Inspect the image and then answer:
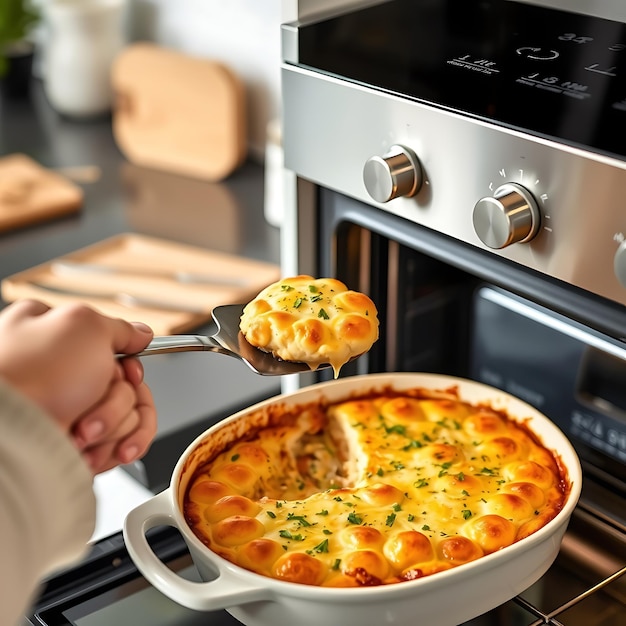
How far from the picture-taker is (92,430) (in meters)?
0.67

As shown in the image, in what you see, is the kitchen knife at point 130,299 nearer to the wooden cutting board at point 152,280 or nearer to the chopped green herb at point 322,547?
the wooden cutting board at point 152,280

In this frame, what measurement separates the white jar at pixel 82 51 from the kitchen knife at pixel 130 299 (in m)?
0.70

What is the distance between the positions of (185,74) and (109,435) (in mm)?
1171

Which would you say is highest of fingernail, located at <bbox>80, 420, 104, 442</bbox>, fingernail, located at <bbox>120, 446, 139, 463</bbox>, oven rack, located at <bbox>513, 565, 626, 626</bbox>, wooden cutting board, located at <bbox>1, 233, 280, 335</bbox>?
fingernail, located at <bbox>80, 420, 104, 442</bbox>

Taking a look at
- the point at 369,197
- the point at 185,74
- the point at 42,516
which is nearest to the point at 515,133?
the point at 369,197

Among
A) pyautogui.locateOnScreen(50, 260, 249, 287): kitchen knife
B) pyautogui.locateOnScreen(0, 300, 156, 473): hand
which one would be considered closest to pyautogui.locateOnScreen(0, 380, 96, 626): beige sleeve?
pyautogui.locateOnScreen(0, 300, 156, 473): hand

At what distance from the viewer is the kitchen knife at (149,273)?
1.42 metres

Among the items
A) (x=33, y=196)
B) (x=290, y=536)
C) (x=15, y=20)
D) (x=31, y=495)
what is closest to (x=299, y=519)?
(x=290, y=536)

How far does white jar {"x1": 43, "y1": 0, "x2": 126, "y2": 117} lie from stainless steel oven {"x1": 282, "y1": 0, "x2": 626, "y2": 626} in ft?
3.47

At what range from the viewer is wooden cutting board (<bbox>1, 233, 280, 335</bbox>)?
4.38 ft

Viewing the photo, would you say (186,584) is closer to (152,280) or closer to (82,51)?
(152,280)

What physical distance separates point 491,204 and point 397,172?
10cm

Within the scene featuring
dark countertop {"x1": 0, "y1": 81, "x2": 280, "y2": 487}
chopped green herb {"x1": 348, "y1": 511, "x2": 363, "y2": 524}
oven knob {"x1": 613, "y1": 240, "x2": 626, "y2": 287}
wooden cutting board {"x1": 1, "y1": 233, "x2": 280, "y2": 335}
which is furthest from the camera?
wooden cutting board {"x1": 1, "y1": 233, "x2": 280, "y2": 335}

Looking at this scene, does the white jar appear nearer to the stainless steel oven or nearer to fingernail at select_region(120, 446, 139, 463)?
the stainless steel oven
